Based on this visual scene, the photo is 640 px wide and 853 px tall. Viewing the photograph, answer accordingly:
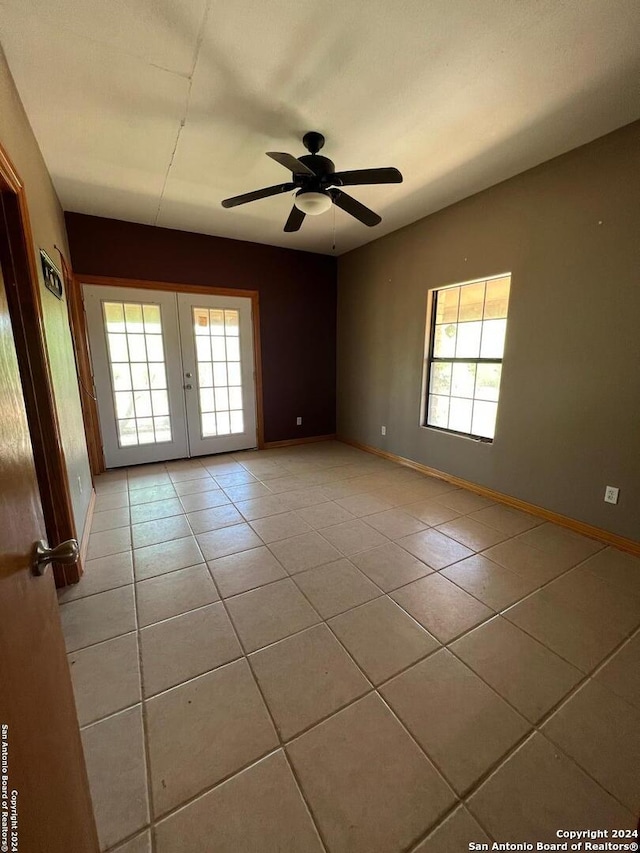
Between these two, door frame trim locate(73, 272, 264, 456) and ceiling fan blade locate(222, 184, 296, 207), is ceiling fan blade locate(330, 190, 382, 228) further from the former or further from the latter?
door frame trim locate(73, 272, 264, 456)

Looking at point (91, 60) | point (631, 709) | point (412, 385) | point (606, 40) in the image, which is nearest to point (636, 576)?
point (631, 709)

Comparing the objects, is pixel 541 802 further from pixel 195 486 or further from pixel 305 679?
pixel 195 486

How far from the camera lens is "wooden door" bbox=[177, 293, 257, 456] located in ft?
13.5

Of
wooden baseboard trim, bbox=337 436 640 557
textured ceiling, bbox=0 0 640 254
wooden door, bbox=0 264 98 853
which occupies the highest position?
textured ceiling, bbox=0 0 640 254

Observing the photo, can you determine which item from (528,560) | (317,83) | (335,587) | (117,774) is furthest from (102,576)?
(317,83)

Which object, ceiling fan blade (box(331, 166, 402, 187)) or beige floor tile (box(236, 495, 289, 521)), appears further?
beige floor tile (box(236, 495, 289, 521))

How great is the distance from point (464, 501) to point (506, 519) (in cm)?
40

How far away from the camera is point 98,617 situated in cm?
174

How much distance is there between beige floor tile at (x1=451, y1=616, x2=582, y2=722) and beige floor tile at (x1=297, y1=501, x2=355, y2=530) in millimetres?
1247

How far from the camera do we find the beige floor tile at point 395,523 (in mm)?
2557

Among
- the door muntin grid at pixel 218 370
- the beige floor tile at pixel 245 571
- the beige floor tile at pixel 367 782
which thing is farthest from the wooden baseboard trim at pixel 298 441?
the beige floor tile at pixel 367 782

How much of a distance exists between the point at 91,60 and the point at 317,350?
3.52m

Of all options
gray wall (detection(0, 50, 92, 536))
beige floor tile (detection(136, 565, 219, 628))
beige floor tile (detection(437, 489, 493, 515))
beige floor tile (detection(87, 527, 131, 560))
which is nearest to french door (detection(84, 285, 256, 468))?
gray wall (detection(0, 50, 92, 536))

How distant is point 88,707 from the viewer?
129 centimetres
